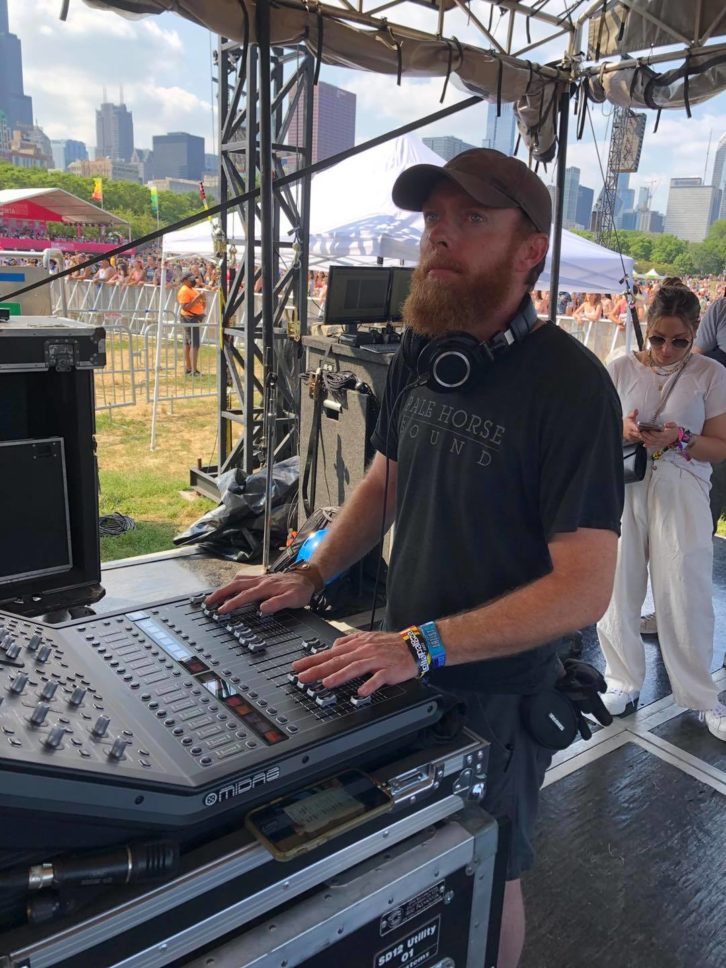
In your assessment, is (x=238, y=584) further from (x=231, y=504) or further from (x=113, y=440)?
(x=113, y=440)

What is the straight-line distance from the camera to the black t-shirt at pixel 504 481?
1.29m

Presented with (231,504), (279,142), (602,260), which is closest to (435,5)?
(279,142)

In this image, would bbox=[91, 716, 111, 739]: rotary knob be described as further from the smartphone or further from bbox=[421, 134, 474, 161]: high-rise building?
bbox=[421, 134, 474, 161]: high-rise building

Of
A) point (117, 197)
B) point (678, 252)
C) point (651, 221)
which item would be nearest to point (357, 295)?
point (651, 221)

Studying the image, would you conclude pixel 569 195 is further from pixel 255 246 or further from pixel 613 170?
pixel 255 246

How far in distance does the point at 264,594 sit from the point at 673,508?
92.7 inches

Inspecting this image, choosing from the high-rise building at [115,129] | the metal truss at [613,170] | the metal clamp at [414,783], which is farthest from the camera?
the high-rise building at [115,129]

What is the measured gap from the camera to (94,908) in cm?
79

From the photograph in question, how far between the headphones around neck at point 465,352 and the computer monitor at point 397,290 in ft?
10.7

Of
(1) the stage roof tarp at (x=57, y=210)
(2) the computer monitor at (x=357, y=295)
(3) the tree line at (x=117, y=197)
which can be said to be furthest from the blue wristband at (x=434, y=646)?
(3) the tree line at (x=117, y=197)

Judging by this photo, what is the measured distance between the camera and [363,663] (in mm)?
1073

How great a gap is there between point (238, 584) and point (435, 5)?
3.85m

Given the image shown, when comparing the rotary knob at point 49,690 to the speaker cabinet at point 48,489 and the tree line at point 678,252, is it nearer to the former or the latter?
the speaker cabinet at point 48,489

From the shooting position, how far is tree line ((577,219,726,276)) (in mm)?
24969
